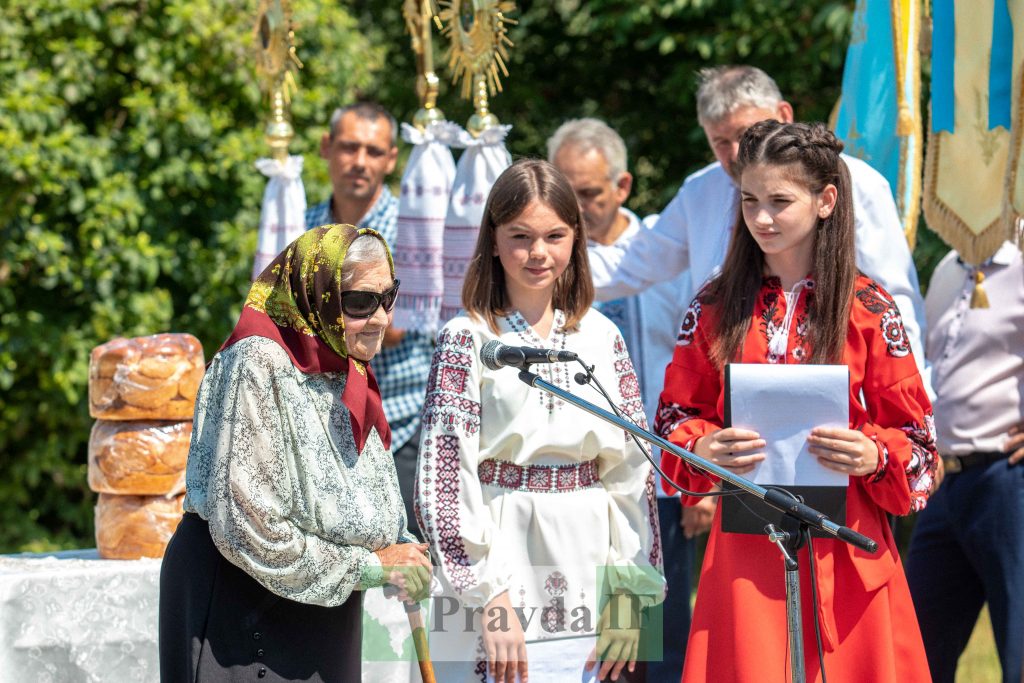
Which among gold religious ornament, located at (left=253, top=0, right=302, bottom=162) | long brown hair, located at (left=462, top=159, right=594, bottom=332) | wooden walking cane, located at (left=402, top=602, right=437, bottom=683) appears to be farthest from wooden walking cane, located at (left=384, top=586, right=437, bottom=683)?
gold religious ornament, located at (left=253, top=0, right=302, bottom=162)

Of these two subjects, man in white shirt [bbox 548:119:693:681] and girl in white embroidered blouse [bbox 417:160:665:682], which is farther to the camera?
man in white shirt [bbox 548:119:693:681]

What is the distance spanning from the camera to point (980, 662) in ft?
21.7

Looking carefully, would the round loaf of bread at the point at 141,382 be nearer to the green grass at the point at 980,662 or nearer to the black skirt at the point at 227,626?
the black skirt at the point at 227,626

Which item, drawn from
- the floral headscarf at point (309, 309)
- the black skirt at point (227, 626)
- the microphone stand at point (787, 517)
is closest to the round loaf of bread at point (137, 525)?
the black skirt at point (227, 626)

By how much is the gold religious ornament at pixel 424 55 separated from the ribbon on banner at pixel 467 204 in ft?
0.90

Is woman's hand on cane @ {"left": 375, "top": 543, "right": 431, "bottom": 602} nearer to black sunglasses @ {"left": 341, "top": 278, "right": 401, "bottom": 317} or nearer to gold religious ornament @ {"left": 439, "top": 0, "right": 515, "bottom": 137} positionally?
black sunglasses @ {"left": 341, "top": 278, "right": 401, "bottom": 317}

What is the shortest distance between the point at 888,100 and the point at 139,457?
9.54 feet

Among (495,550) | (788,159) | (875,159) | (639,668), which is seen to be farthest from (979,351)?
(495,550)

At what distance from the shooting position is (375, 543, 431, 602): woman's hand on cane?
3.01 meters

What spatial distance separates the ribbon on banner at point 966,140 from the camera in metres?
4.06

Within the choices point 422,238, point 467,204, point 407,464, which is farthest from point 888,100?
point 407,464

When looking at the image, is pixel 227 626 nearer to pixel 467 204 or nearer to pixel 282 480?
pixel 282 480

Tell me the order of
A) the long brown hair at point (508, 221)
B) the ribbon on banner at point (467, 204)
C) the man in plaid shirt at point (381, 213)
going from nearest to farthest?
the long brown hair at point (508, 221)
the ribbon on banner at point (467, 204)
the man in plaid shirt at point (381, 213)

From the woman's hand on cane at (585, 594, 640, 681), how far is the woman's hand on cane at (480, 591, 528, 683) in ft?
0.72
